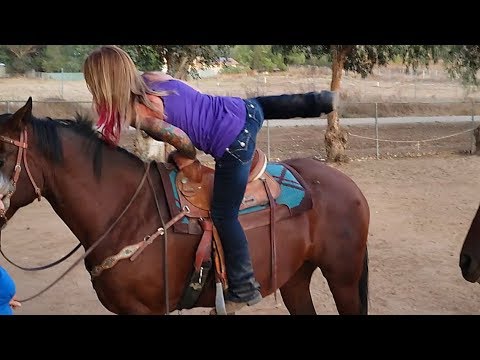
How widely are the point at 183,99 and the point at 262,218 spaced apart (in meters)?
0.96

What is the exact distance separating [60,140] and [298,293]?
2.18m

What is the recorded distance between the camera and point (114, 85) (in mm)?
2689

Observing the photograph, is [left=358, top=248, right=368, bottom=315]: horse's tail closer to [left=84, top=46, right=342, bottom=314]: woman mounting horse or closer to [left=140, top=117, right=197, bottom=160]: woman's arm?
[left=84, top=46, right=342, bottom=314]: woman mounting horse

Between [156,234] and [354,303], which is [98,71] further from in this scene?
[354,303]

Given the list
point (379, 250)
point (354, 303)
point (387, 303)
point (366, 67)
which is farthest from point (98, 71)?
point (366, 67)

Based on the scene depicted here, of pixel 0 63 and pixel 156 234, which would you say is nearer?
pixel 156 234

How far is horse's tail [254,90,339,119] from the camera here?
10.2 ft

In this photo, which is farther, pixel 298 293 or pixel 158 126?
pixel 298 293

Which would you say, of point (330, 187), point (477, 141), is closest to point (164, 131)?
point (330, 187)

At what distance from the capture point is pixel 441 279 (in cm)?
583

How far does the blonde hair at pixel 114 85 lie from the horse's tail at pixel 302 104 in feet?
2.63

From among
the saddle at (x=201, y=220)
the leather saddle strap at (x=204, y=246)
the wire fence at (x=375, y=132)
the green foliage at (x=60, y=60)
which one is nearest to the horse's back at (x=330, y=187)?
the saddle at (x=201, y=220)

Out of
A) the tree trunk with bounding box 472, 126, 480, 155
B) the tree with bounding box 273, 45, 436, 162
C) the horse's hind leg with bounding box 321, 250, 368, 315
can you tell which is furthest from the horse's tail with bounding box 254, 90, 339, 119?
the tree trunk with bounding box 472, 126, 480, 155

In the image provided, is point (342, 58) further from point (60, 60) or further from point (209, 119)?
point (60, 60)
